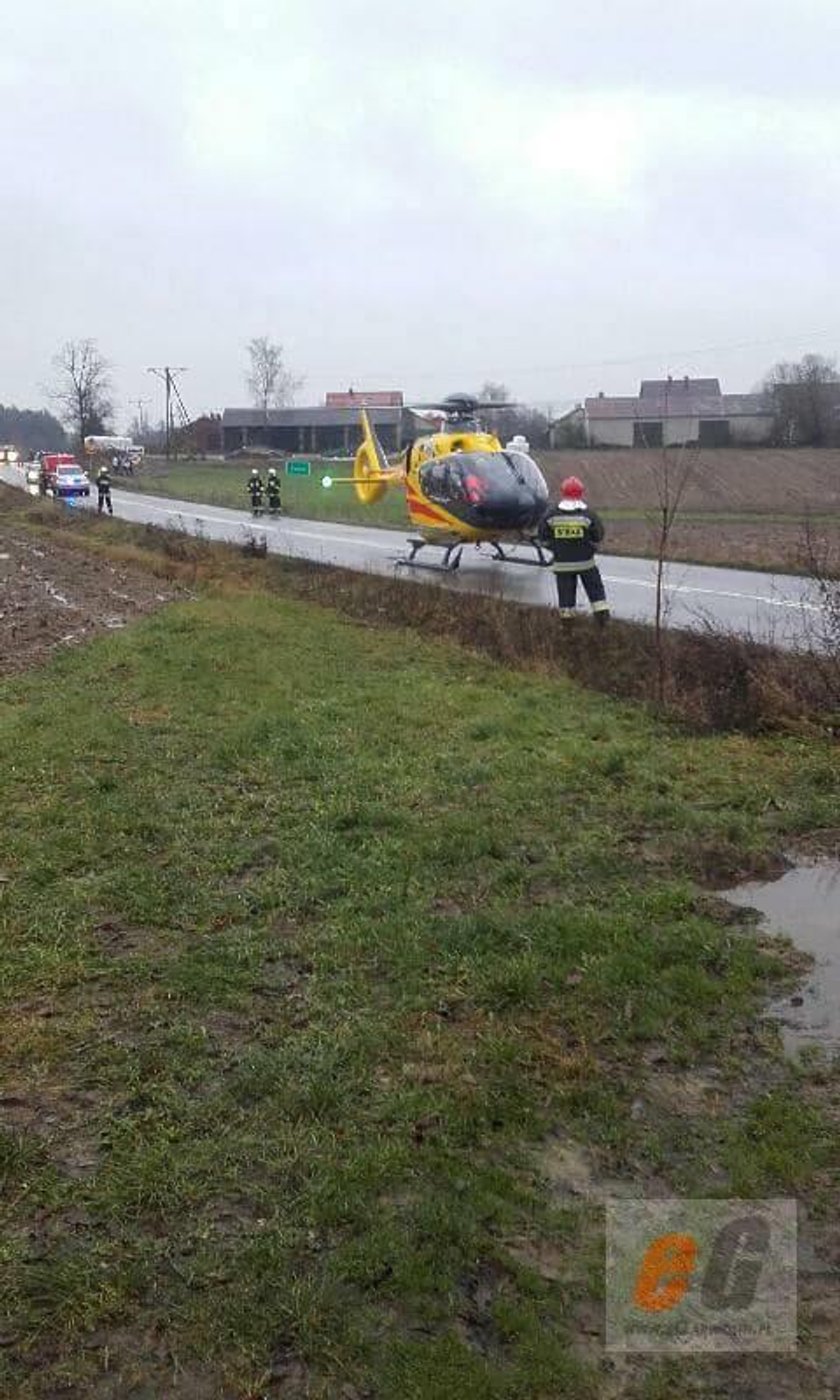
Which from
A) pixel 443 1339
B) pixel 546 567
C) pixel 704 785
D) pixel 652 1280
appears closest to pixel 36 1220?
pixel 443 1339

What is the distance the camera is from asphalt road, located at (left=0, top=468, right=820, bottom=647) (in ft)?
46.6

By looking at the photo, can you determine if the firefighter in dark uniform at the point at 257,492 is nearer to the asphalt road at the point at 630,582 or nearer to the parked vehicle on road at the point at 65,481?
the asphalt road at the point at 630,582

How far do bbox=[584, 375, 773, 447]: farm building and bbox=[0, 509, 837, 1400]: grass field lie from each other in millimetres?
61887

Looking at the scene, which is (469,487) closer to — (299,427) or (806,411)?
(806,411)

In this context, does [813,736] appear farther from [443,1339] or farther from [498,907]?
[443,1339]

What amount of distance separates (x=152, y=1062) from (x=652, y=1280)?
203 cm

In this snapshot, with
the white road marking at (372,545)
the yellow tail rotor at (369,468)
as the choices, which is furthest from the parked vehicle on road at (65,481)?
the yellow tail rotor at (369,468)

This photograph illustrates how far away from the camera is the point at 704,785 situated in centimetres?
786

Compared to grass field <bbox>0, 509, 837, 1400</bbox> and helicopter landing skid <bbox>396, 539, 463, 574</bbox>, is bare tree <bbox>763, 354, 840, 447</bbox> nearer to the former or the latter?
helicopter landing skid <bbox>396, 539, 463, 574</bbox>

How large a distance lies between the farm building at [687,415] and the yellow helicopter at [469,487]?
152 feet

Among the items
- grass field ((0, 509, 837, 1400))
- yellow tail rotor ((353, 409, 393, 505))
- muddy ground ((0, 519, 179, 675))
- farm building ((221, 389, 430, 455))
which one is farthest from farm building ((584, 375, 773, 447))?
grass field ((0, 509, 837, 1400))

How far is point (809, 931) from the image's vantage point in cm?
556

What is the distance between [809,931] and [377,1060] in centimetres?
238

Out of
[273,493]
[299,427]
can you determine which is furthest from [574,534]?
[299,427]
